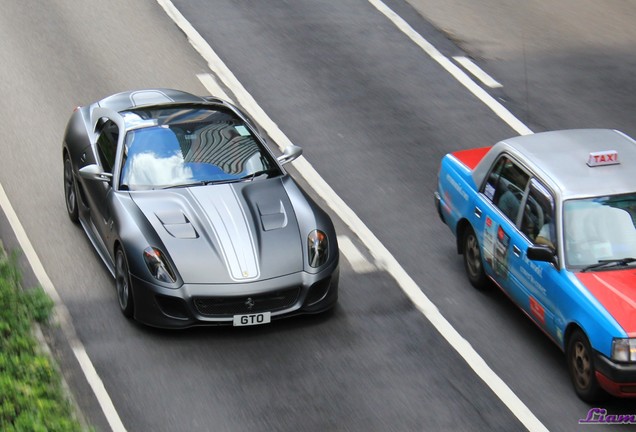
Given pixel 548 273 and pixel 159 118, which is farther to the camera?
pixel 159 118

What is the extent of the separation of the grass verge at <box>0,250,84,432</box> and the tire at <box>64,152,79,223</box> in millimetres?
1479

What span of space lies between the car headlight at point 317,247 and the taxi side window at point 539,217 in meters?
1.79

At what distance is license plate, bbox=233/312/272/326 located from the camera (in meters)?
10.6

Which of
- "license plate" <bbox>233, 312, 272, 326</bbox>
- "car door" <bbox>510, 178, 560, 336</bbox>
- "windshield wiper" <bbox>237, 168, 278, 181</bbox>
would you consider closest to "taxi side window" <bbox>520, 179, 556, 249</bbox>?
"car door" <bbox>510, 178, 560, 336</bbox>

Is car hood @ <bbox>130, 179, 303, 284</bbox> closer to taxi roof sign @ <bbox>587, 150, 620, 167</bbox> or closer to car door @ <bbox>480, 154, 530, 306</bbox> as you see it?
car door @ <bbox>480, 154, 530, 306</bbox>

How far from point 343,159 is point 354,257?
2.70m

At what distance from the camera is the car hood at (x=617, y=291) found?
9414 millimetres

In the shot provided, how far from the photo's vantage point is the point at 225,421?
9.51 m

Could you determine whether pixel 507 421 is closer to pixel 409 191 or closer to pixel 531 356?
pixel 531 356

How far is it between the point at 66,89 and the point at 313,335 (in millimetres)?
7365

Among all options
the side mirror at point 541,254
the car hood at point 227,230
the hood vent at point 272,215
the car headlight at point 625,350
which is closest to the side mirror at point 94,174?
the car hood at point 227,230

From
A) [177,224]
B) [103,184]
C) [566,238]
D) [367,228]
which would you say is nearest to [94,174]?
[103,184]

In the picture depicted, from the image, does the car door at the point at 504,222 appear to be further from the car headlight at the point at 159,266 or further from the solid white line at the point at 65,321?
the solid white line at the point at 65,321

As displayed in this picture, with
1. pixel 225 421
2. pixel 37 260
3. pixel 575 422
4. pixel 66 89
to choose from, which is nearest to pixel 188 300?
pixel 225 421
